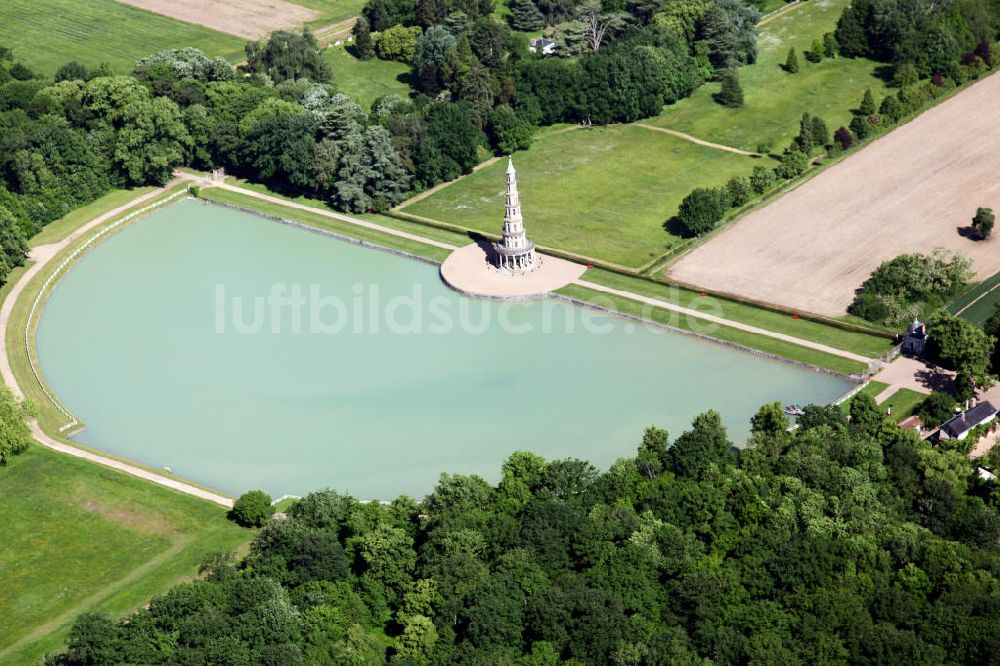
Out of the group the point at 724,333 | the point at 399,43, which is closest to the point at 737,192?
the point at 724,333

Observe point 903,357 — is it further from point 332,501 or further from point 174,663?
point 174,663

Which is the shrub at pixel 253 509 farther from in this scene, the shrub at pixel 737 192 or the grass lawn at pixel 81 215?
the shrub at pixel 737 192

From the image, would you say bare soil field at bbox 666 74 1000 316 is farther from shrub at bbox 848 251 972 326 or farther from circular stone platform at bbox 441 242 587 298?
circular stone platform at bbox 441 242 587 298

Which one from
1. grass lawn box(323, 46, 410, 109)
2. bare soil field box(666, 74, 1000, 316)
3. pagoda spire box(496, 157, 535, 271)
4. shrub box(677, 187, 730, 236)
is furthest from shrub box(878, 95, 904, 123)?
grass lawn box(323, 46, 410, 109)

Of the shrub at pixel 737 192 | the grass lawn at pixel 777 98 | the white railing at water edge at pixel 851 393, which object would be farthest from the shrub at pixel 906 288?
the grass lawn at pixel 777 98

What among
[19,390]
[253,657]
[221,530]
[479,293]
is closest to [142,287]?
[19,390]

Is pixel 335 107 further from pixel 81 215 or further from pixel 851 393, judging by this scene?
pixel 851 393
